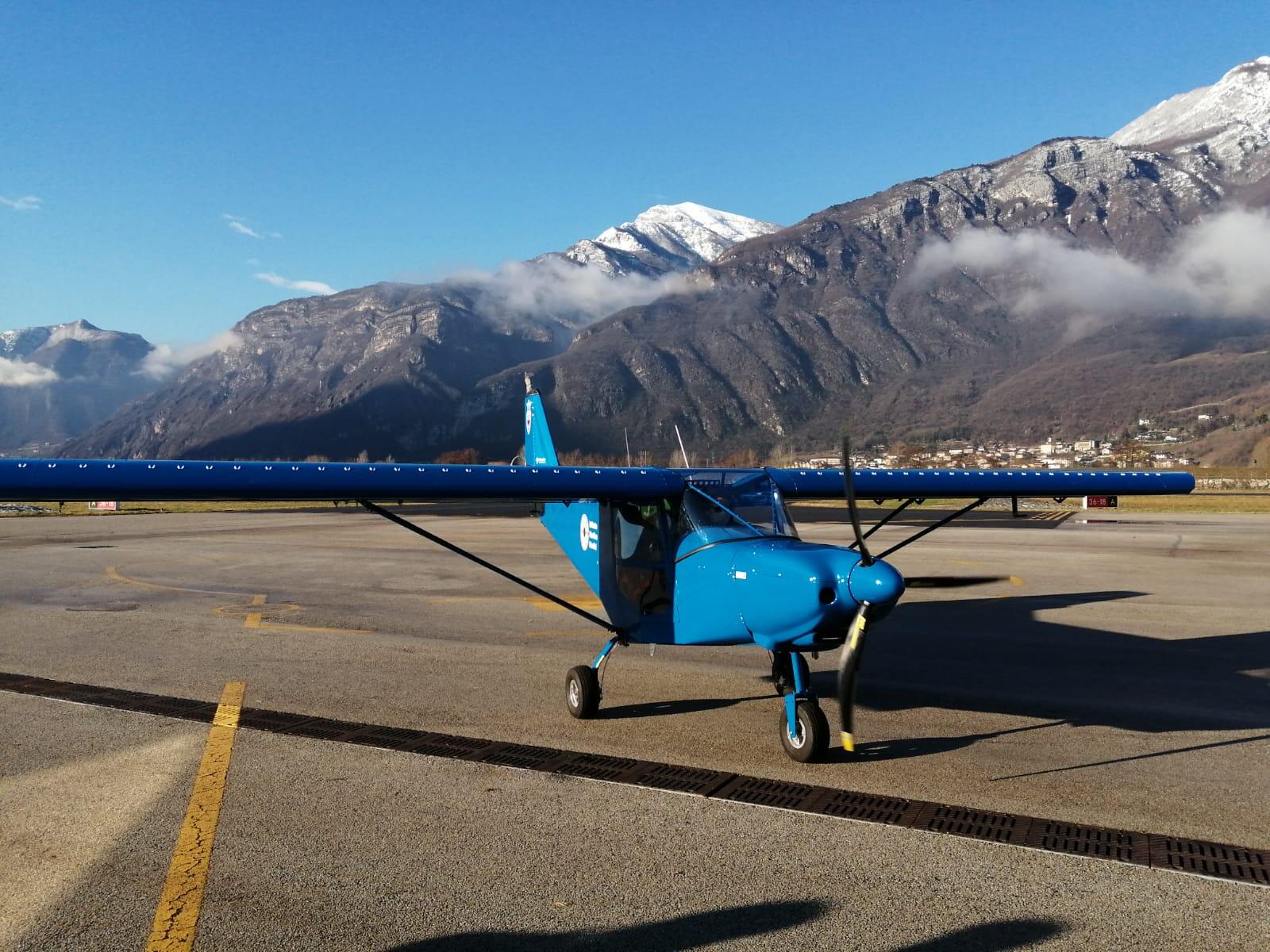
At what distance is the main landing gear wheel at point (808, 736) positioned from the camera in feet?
25.0

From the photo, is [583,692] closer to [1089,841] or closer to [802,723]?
[802,723]

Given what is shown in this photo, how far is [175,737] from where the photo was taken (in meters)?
8.45

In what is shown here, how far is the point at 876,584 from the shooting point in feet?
22.2

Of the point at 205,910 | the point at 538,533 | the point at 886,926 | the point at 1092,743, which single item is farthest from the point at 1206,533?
the point at 205,910

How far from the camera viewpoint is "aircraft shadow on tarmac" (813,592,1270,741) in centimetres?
918

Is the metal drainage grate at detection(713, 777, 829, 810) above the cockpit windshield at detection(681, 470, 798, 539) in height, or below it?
below

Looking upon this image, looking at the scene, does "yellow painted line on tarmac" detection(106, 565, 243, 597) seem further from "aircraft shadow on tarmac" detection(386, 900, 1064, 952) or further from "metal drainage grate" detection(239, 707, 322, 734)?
"aircraft shadow on tarmac" detection(386, 900, 1064, 952)

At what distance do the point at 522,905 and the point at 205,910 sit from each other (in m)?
1.70

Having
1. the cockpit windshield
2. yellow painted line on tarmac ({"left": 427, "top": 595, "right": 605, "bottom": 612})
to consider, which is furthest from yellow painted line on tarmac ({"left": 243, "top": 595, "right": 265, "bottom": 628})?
the cockpit windshield

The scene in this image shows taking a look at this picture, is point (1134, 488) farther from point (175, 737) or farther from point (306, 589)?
point (306, 589)

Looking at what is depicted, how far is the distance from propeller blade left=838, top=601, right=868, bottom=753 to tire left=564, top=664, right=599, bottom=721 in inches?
114

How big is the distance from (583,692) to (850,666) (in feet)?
10.3

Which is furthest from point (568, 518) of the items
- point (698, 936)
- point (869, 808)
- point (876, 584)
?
point (698, 936)

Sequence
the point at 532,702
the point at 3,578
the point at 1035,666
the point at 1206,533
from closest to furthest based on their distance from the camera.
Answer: the point at 532,702 < the point at 1035,666 < the point at 3,578 < the point at 1206,533
